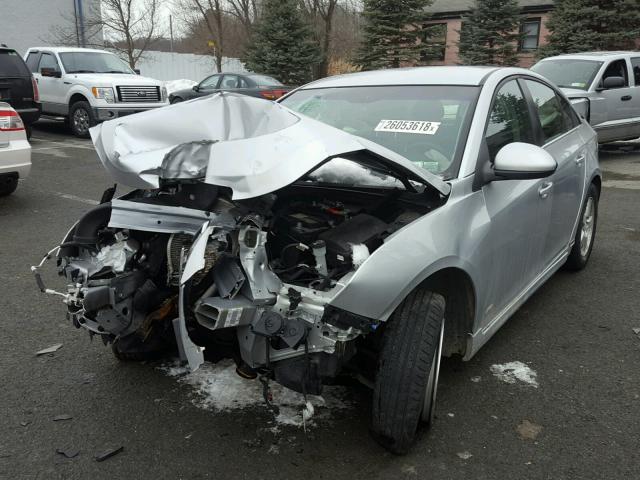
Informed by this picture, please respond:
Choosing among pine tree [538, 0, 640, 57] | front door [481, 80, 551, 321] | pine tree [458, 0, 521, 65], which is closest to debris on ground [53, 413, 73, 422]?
front door [481, 80, 551, 321]

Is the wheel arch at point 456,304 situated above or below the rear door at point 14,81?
below

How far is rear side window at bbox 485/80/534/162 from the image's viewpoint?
3221mm

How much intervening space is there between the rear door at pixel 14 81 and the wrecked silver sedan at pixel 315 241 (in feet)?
27.3

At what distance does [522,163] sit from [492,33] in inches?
965

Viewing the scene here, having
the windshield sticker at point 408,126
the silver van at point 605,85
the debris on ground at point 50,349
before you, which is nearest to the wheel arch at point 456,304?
the windshield sticker at point 408,126

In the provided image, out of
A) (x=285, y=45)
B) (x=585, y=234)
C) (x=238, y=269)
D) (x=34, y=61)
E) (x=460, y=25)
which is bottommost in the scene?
(x=585, y=234)

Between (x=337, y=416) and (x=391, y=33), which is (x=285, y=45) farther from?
(x=337, y=416)

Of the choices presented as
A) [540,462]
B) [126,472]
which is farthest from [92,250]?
[540,462]

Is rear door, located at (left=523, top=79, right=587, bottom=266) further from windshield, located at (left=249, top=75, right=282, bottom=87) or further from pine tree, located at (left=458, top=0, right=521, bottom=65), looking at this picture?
pine tree, located at (left=458, top=0, right=521, bottom=65)

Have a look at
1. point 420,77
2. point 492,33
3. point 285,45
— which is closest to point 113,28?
point 285,45

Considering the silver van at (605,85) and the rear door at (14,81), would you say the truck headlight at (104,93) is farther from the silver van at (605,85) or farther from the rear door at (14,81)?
the silver van at (605,85)

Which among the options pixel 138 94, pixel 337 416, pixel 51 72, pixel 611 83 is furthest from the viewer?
pixel 51 72

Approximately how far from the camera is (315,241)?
8.32 feet

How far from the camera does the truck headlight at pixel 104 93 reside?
40.9 feet
